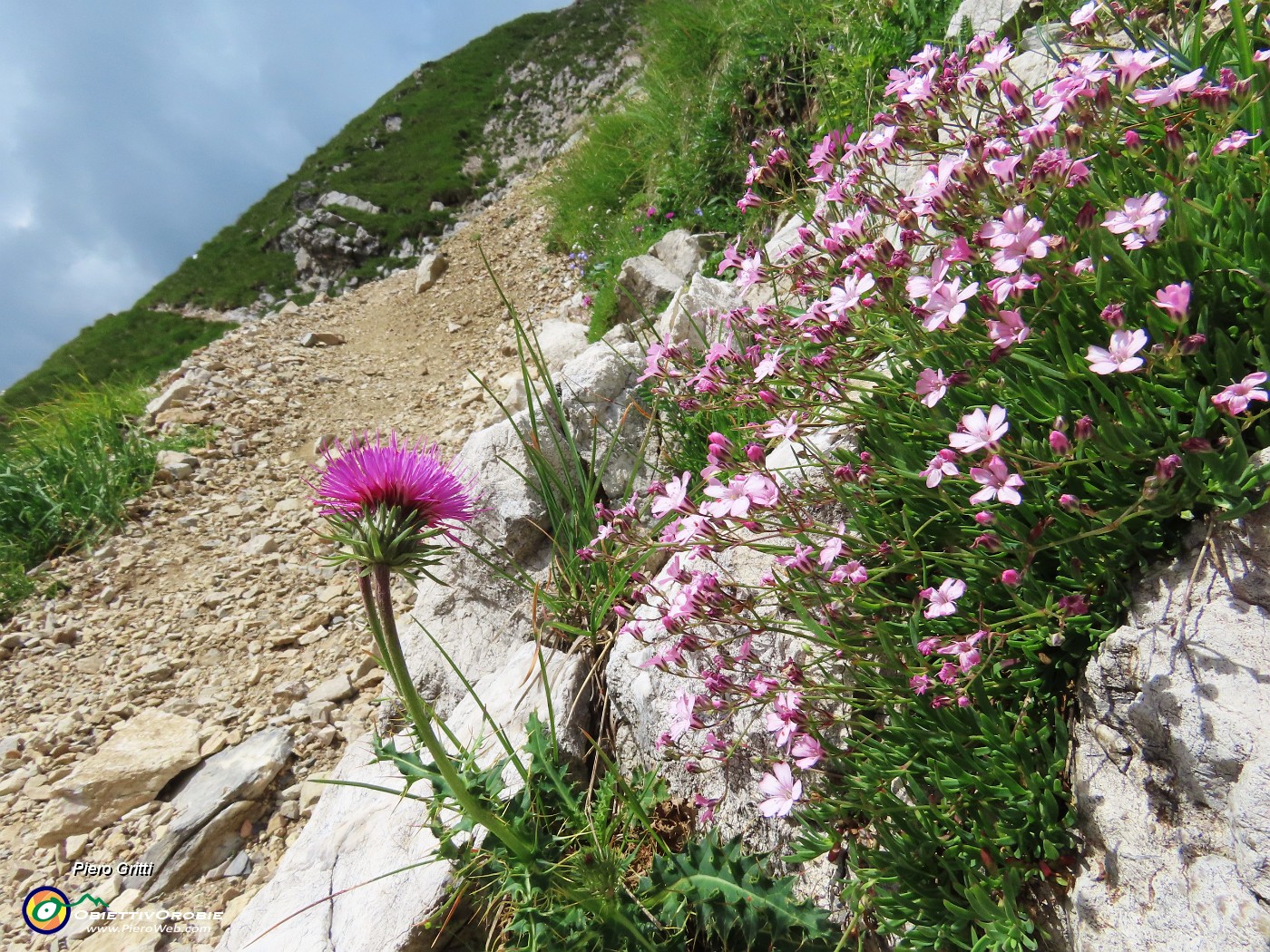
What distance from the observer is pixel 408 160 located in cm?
3403

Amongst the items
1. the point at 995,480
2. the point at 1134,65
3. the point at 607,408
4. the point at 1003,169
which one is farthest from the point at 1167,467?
the point at 607,408

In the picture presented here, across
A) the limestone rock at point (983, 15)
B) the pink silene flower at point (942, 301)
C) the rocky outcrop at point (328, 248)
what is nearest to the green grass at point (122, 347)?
the rocky outcrop at point (328, 248)

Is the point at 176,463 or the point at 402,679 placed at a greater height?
the point at 176,463

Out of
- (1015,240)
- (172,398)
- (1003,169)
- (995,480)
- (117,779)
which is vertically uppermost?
(172,398)

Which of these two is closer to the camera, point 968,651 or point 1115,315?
point 1115,315

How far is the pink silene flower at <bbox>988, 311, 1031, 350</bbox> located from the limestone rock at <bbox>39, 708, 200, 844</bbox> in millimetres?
4928

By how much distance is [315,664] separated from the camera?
16.1 feet

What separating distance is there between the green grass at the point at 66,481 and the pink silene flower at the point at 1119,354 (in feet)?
26.8

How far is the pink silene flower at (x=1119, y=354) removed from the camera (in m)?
1.60

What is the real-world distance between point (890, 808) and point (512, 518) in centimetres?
266

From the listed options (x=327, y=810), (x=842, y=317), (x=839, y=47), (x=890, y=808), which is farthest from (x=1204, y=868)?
(x=839, y=47)

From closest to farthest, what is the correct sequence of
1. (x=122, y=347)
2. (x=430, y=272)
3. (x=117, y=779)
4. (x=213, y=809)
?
1. (x=213, y=809)
2. (x=117, y=779)
3. (x=430, y=272)
4. (x=122, y=347)

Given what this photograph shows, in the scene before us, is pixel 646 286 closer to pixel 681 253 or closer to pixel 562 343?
pixel 681 253

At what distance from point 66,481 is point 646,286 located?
20.7ft
